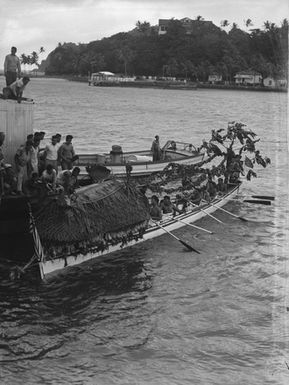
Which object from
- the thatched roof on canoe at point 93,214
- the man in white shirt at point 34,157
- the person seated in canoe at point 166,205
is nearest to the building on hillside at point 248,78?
the person seated in canoe at point 166,205

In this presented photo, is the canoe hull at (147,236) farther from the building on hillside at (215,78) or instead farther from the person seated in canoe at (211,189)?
the building on hillside at (215,78)

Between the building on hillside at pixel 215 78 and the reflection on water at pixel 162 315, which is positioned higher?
the building on hillside at pixel 215 78

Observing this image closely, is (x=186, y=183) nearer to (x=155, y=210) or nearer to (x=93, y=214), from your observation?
(x=155, y=210)

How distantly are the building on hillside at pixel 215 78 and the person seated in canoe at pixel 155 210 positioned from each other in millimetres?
160875

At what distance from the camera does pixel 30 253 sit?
18.9 meters

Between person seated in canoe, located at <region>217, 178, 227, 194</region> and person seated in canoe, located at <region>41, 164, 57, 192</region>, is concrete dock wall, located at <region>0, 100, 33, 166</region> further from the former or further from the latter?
person seated in canoe, located at <region>217, 178, 227, 194</region>

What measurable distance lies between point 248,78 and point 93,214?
156m

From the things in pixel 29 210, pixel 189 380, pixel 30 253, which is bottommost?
pixel 189 380

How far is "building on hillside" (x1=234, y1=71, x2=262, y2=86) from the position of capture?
528 feet

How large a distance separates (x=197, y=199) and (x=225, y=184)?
375 cm

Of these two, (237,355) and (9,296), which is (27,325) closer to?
(9,296)

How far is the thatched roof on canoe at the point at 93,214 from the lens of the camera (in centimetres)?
1633

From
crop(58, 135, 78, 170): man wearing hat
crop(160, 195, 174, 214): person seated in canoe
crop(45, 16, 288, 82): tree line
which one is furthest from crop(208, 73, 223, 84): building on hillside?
crop(58, 135, 78, 170): man wearing hat

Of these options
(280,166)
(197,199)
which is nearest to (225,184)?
(197,199)
